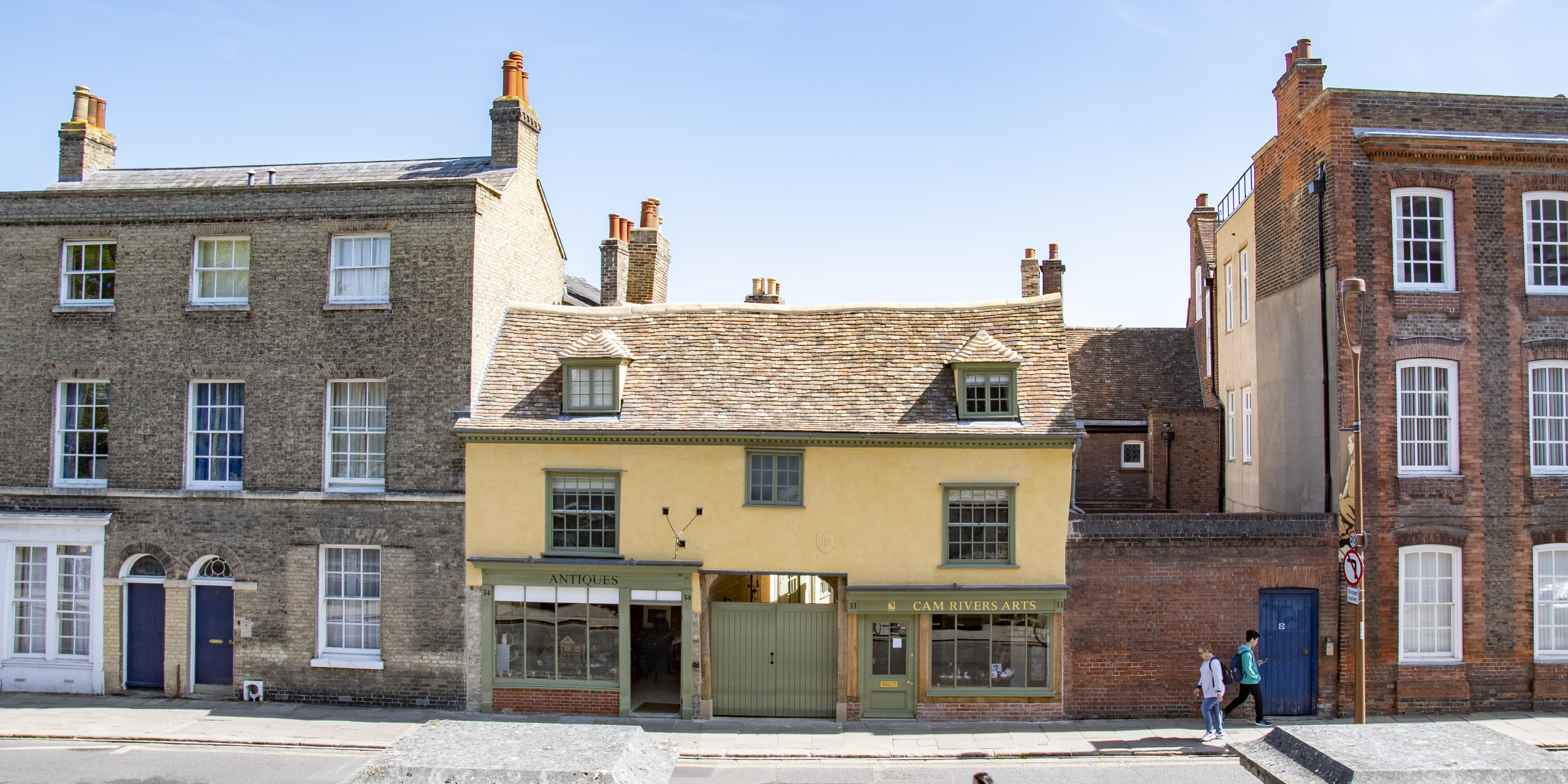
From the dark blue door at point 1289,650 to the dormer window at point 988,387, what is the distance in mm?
5726

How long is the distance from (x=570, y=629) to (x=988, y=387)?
8.99 metres

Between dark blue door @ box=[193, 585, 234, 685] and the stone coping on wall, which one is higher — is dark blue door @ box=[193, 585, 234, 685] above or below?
below

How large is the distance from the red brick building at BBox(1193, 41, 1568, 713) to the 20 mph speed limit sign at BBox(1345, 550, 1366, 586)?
1654mm

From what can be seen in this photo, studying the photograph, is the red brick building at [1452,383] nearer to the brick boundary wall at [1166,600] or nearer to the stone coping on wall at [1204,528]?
the stone coping on wall at [1204,528]

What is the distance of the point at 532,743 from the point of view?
270 inches

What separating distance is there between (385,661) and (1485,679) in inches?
800

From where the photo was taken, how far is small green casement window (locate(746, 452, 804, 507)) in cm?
1744

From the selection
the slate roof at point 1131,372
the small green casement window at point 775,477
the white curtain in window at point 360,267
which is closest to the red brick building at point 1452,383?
the slate roof at point 1131,372

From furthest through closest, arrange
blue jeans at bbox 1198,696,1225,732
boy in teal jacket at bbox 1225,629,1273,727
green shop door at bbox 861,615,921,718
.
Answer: green shop door at bbox 861,615,921,718, boy in teal jacket at bbox 1225,629,1273,727, blue jeans at bbox 1198,696,1225,732

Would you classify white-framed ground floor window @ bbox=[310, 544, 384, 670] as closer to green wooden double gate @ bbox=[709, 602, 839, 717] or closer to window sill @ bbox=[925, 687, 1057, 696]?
green wooden double gate @ bbox=[709, 602, 839, 717]

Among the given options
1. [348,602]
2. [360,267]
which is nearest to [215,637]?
[348,602]

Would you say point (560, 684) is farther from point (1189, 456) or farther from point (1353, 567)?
point (1189, 456)

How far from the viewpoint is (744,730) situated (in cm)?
1664

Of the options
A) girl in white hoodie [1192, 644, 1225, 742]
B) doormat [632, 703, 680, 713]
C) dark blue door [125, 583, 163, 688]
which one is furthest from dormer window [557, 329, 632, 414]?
girl in white hoodie [1192, 644, 1225, 742]
